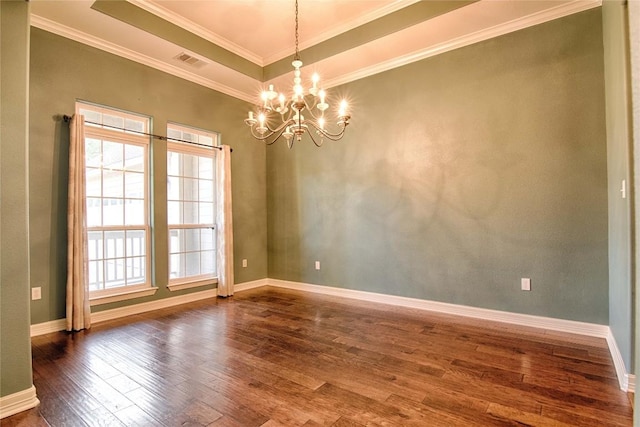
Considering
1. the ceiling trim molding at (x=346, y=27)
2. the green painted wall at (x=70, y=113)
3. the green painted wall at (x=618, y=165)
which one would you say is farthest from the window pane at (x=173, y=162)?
the green painted wall at (x=618, y=165)

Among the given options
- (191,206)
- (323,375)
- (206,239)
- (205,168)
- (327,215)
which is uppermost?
(205,168)

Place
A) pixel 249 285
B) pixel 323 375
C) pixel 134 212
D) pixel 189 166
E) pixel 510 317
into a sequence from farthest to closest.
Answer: pixel 249 285, pixel 189 166, pixel 134 212, pixel 510 317, pixel 323 375

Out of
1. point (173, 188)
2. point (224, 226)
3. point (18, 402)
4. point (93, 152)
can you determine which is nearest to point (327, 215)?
point (224, 226)

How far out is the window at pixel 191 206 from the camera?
439cm

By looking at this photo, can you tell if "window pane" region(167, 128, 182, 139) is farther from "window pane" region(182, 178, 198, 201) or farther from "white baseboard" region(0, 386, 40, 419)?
"white baseboard" region(0, 386, 40, 419)

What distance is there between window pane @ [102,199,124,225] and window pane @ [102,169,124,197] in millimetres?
86

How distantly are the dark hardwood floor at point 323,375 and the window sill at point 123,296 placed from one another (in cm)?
31

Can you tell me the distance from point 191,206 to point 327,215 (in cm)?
207

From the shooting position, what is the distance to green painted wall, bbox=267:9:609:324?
3.01 m

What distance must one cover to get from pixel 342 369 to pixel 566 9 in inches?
158

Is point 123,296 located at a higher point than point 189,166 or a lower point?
lower

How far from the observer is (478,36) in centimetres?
351

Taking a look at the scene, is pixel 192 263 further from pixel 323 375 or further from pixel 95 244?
pixel 323 375

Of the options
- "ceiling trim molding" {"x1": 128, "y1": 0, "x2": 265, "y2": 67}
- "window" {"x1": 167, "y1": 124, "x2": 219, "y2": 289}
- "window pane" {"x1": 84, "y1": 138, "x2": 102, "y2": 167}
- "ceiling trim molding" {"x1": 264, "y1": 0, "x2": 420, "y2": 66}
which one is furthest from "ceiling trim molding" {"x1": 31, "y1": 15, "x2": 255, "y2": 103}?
"window pane" {"x1": 84, "y1": 138, "x2": 102, "y2": 167}
